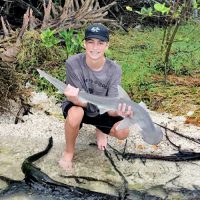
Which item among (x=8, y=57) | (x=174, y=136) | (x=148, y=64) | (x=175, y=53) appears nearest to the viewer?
(x=174, y=136)

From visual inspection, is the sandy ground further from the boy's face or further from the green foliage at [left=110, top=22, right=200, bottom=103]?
the boy's face

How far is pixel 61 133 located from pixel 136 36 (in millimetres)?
3259

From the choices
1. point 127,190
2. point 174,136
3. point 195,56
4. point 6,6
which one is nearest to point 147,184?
point 127,190

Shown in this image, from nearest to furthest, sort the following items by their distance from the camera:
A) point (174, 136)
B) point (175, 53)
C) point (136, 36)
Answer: point (174, 136)
point (175, 53)
point (136, 36)

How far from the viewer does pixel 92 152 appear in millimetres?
3664

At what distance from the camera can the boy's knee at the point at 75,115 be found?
329cm

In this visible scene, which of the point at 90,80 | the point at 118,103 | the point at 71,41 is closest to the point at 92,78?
the point at 90,80

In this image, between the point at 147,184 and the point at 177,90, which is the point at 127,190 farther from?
the point at 177,90

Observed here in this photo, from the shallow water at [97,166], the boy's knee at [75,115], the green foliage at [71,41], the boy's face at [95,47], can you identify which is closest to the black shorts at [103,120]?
the boy's knee at [75,115]

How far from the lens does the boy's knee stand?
10.8ft

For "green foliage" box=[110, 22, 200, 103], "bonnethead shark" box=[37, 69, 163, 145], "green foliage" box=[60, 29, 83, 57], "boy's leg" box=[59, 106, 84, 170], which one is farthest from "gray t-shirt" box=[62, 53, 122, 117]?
"green foliage" box=[60, 29, 83, 57]

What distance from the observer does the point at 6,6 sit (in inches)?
244

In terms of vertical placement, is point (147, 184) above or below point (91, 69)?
below

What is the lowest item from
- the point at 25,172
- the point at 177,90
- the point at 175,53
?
the point at 25,172
